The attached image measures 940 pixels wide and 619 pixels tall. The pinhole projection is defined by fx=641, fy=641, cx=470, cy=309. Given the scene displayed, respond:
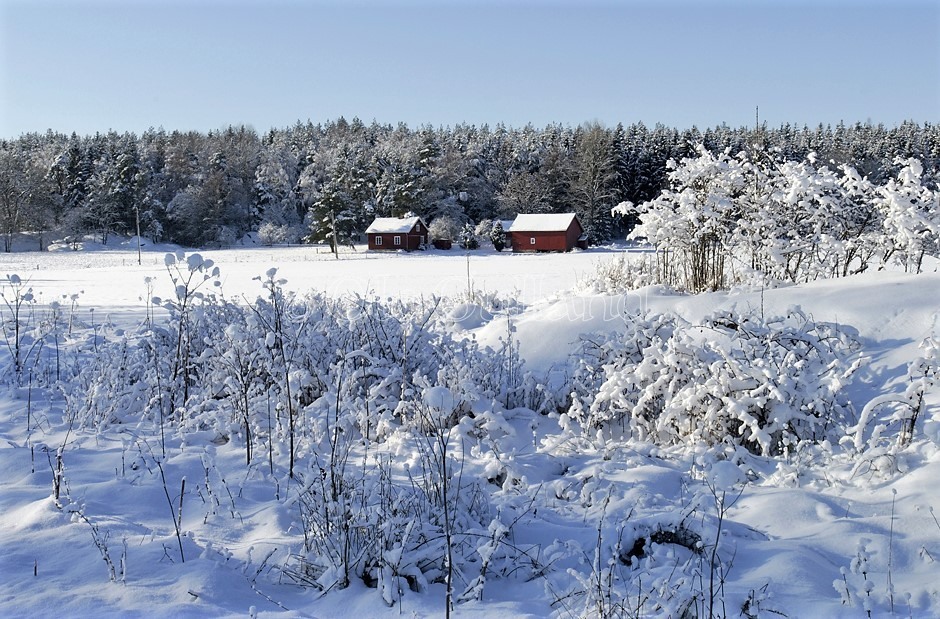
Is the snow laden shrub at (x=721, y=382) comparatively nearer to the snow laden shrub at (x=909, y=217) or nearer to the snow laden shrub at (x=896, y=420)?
the snow laden shrub at (x=896, y=420)

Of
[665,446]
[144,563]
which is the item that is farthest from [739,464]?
[144,563]

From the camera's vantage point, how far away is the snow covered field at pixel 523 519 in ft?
8.62

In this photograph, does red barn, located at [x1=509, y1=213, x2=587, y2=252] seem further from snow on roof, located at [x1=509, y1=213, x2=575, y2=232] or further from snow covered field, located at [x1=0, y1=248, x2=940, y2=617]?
snow covered field, located at [x1=0, y1=248, x2=940, y2=617]

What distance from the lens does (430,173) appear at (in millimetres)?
56219

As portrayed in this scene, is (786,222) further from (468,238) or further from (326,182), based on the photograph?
(326,182)

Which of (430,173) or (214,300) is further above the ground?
(430,173)

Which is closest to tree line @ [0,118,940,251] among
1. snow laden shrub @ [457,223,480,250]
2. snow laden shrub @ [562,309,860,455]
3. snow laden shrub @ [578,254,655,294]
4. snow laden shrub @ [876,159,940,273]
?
snow laden shrub @ [457,223,480,250]

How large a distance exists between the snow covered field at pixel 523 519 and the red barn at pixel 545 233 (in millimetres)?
39939

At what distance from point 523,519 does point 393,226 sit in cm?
4567

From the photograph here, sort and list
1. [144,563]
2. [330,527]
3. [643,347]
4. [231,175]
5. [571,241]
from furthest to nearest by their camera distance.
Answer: [231,175], [571,241], [643,347], [330,527], [144,563]

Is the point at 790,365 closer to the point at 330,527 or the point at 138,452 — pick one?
the point at 330,527

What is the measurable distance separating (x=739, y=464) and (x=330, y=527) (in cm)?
288

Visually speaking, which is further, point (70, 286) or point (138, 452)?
point (70, 286)

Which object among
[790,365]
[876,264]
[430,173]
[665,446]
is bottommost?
[665,446]
